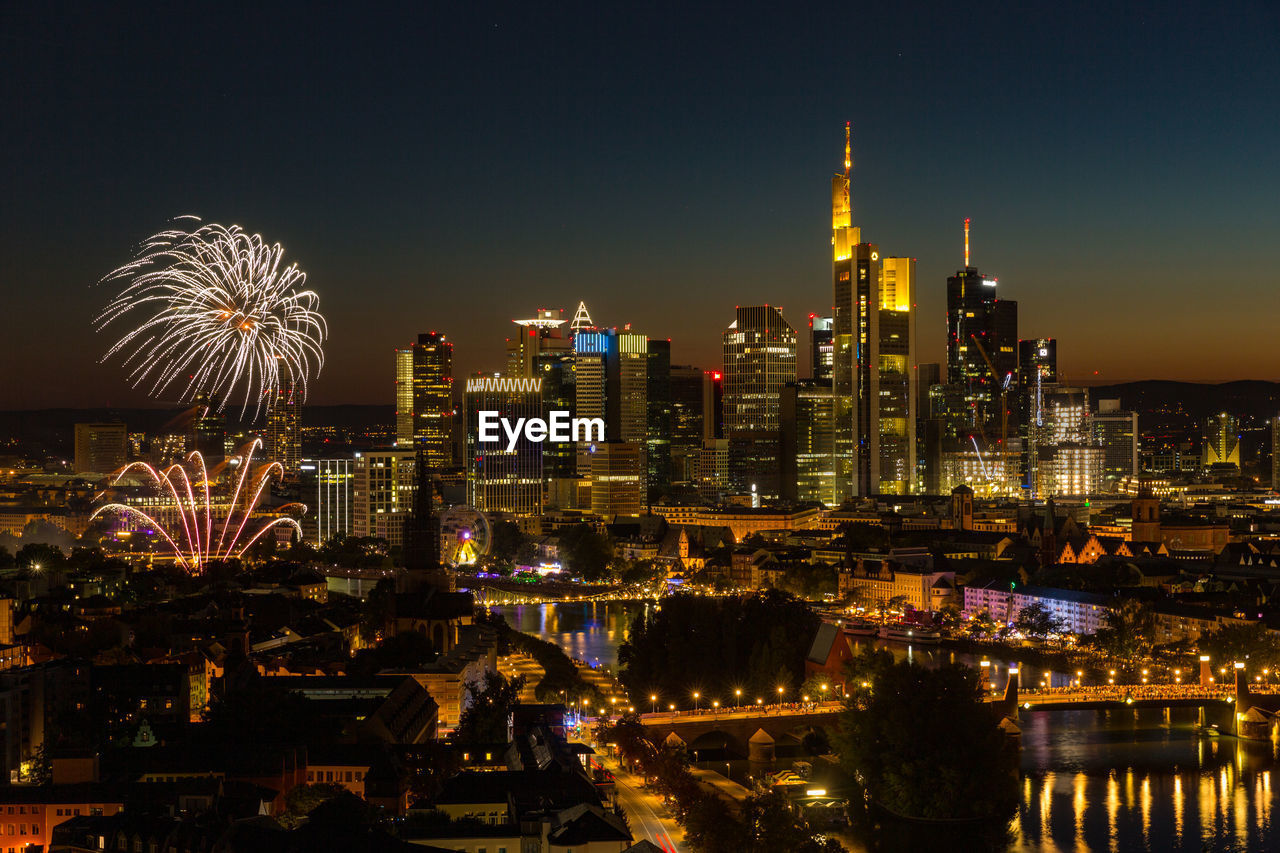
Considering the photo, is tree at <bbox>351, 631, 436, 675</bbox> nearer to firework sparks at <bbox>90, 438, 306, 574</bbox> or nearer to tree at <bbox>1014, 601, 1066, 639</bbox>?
tree at <bbox>1014, 601, 1066, 639</bbox>

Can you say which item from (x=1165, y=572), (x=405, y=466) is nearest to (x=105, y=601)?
(x=1165, y=572)

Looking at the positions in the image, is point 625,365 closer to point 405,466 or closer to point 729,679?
point 405,466

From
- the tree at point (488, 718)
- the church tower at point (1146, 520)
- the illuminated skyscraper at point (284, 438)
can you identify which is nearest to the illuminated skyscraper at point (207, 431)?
the illuminated skyscraper at point (284, 438)

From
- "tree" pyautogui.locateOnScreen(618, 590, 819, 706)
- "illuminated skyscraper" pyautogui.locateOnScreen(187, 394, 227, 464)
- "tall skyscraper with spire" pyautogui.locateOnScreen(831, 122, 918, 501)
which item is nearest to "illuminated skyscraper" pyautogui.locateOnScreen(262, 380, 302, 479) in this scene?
"illuminated skyscraper" pyautogui.locateOnScreen(187, 394, 227, 464)

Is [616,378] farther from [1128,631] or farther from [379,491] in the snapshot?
[1128,631]

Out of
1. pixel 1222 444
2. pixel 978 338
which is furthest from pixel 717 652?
pixel 1222 444

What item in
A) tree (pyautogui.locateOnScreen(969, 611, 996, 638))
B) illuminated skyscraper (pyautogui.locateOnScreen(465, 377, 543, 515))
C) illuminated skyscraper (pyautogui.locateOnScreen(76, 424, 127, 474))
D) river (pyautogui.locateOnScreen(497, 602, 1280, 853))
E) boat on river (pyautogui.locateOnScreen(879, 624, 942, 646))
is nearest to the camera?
river (pyautogui.locateOnScreen(497, 602, 1280, 853))
